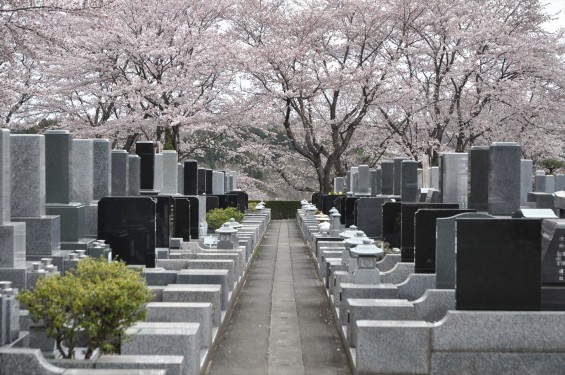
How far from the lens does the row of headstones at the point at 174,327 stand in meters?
6.43

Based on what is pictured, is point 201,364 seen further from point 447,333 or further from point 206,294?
point 447,333

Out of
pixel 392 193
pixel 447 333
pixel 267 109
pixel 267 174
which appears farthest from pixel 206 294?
pixel 267 174

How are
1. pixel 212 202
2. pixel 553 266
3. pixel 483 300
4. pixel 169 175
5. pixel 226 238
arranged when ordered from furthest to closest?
pixel 212 202 → pixel 169 175 → pixel 226 238 → pixel 553 266 → pixel 483 300

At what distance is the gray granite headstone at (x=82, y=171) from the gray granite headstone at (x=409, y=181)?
863cm

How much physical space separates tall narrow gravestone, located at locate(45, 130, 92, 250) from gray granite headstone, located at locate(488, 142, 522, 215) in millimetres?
6577

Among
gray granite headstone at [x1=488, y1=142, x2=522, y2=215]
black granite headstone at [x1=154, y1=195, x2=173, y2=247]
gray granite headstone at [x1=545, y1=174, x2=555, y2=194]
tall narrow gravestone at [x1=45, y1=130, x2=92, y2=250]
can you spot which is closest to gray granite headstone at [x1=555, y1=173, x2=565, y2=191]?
gray granite headstone at [x1=545, y1=174, x2=555, y2=194]

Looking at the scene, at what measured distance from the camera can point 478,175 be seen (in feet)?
40.7

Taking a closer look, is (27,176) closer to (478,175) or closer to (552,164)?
(478,175)

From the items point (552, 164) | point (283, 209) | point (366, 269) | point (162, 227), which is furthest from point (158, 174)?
point (283, 209)

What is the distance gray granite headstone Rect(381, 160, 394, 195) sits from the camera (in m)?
23.2

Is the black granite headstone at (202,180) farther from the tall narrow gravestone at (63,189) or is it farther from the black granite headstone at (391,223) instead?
the tall narrow gravestone at (63,189)

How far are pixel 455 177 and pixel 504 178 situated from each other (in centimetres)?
379

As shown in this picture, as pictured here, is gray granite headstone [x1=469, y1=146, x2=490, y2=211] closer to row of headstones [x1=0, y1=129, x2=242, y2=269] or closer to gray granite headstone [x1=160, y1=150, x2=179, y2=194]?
row of headstones [x1=0, y1=129, x2=242, y2=269]

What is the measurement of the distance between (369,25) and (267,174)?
19815mm
